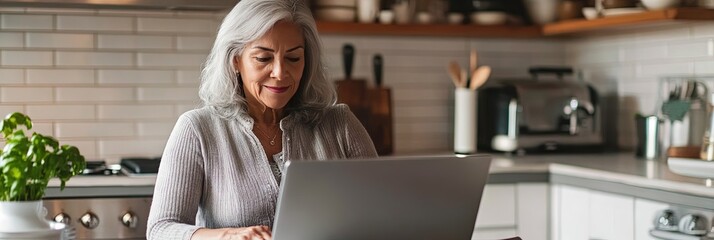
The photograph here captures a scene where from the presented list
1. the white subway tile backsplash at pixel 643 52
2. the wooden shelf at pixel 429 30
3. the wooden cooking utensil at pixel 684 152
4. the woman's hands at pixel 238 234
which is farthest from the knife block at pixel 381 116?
the woman's hands at pixel 238 234

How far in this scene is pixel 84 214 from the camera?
313 cm

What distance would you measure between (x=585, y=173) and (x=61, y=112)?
1.86m

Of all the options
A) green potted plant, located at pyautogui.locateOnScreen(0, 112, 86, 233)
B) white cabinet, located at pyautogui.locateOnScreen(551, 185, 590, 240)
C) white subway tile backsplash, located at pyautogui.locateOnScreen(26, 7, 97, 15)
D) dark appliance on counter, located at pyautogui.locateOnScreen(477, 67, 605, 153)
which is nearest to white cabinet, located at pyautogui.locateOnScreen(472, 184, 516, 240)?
white cabinet, located at pyautogui.locateOnScreen(551, 185, 590, 240)

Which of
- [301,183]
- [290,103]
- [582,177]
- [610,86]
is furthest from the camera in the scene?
[610,86]

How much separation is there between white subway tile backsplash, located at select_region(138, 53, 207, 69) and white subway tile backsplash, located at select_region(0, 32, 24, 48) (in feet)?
1.40

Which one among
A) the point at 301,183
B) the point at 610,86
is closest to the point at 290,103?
the point at 301,183

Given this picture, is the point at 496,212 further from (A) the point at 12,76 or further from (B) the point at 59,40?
(A) the point at 12,76

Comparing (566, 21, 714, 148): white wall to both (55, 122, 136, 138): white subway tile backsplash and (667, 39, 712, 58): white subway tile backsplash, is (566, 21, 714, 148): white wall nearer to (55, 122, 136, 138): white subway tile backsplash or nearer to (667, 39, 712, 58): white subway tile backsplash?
(667, 39, 712, 58): white subway tile backsplash

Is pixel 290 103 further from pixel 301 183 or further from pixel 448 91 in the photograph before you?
pixel 448 91

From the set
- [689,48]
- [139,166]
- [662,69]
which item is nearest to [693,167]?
[689,48]

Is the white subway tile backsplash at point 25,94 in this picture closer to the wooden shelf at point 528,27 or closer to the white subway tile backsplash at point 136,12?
the white subway tile backsplash at point 136,12

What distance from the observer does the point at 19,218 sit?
1689mm

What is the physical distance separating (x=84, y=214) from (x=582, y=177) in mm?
1617

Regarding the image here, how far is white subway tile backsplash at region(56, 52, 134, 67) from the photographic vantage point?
3.64 meters
